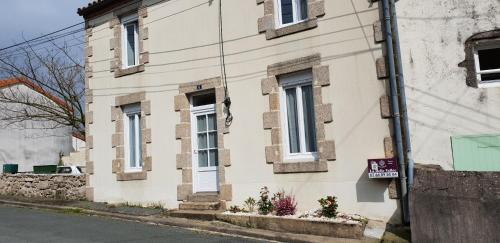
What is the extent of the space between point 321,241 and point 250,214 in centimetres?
173

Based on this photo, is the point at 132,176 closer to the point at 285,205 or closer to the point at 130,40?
the point at 130,40

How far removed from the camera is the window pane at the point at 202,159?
10109 millimetres

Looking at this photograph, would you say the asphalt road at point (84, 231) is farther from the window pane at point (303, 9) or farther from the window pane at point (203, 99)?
the window pane at point (303, 9)

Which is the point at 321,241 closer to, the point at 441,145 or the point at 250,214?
the point at 250,214

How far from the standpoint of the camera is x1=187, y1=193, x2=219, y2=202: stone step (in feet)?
31.3

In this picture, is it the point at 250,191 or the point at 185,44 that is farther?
the point at 185,44

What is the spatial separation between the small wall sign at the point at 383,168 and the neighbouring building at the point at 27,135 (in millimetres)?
16070

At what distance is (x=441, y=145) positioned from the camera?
7098 millimetres

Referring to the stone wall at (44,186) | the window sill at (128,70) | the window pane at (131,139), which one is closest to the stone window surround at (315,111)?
the window sill at (128,70)

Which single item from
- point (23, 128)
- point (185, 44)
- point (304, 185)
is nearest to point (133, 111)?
point (185, 44)

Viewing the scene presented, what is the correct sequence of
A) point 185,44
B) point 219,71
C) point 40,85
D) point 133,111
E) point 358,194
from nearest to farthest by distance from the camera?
1. point 358,194
2. point 219,71
3. point 185,44
4. point 133,111
5. point 40,85

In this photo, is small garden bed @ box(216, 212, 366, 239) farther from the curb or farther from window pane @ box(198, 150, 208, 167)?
window pane @ box(198, 150, 208, 167)

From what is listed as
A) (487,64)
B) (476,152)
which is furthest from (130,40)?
(476,152)

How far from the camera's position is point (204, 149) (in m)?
10.1
